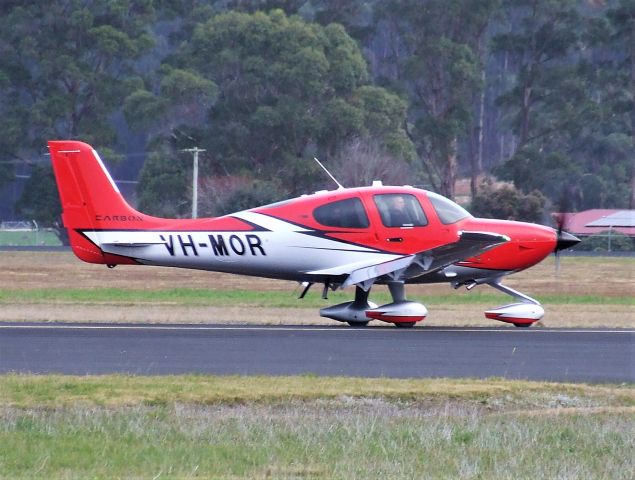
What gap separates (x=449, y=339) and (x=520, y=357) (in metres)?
2.16

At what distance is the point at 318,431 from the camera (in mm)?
9844

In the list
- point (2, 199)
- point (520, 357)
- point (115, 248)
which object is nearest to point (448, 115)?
point (2, 199)

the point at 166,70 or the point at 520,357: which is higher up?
the point at 166,70

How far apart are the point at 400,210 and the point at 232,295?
34.6ft

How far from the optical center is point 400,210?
64.8 feet

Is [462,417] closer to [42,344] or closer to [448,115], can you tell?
[42,344]

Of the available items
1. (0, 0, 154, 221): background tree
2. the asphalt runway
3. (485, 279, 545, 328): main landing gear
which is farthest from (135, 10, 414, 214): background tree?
the asphalt runway

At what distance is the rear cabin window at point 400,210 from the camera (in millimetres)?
19641

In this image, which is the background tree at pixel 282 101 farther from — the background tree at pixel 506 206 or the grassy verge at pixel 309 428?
the grassy verge at pixel 309 428

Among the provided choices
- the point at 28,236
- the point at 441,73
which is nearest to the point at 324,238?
A: the point at 441,73

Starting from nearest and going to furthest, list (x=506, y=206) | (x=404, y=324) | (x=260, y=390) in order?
(x=260, y=390) → (x=404, y=324) → (x=506, y=206)

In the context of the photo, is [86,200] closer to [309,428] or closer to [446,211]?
[446,211]

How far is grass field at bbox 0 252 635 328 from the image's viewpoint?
21.6 meters

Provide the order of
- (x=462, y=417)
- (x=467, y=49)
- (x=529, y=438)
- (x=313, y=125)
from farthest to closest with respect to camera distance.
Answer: (x=467, y=49) → (x=313, y=125) → (x=462, y=417) → (x=529, y=438)
